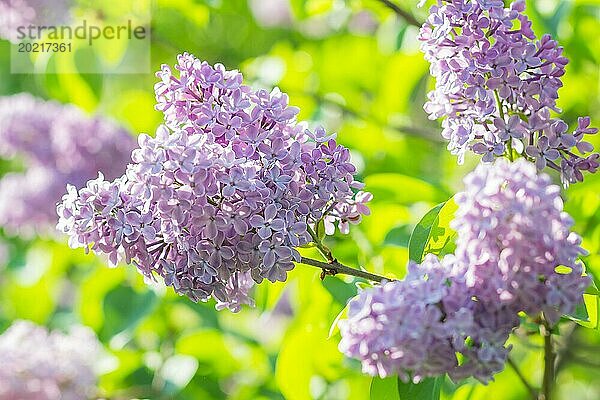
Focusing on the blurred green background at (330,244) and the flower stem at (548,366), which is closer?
the flower stem at (548,366)

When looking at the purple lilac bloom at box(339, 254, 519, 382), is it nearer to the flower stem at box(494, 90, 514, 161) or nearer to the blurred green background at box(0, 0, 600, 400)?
the flower stem at box(494, 90, 514, 161)

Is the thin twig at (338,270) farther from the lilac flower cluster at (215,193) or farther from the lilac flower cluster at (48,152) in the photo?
the lilac flower cluster at (48,152)

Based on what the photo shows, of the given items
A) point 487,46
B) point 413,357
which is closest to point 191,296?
point 413,357

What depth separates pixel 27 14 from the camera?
2.31m

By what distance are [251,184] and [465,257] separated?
25cm

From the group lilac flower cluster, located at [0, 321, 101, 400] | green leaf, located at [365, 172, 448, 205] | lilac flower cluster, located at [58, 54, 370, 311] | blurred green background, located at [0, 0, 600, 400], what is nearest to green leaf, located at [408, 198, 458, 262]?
lilac flower cluster, located at [58, 54, 370, 311]

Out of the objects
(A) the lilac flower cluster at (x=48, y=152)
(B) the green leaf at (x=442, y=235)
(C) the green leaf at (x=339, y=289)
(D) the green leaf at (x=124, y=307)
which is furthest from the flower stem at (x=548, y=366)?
(A) the lilac flower cluster at (x=48, y=152)

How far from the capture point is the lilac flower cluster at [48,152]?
2525 millimetres

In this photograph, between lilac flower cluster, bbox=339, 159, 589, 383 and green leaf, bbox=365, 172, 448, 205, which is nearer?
lilac flower cluster, bbox=339, 159, 589, 383

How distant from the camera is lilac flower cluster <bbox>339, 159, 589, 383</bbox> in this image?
93 centimetres

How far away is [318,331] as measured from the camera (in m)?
1.75

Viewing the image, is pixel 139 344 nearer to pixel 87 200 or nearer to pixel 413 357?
pixel 87 200

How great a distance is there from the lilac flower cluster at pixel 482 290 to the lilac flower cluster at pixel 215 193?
179 mm

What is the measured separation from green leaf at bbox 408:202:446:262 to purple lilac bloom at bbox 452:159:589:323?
234 millimetres
